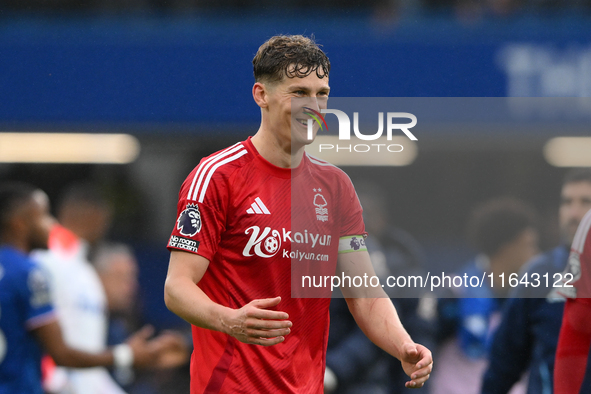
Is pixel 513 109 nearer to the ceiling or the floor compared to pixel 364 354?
nearer to the ceiling

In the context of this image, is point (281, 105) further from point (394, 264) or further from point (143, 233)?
point (143, 233)

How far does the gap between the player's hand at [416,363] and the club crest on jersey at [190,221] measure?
2.78 feet

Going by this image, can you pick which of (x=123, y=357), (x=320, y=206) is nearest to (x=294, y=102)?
(x=320, y=206)

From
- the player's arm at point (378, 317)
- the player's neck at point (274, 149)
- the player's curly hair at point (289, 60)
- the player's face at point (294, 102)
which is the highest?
the player's curly hair at point (289, 60)

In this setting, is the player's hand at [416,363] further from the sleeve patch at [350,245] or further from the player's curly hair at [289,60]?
the player's curly hair at [289,60]

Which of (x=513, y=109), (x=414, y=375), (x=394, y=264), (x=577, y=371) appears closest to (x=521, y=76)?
(x=513, y=109)

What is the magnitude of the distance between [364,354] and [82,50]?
11.5 ft

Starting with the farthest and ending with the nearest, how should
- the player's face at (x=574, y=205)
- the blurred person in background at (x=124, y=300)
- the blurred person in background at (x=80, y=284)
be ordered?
the blurred person in background at (x=124, y=300), the blurred person in background at (x=80, y=284), the player's face at (x=574, y=205)

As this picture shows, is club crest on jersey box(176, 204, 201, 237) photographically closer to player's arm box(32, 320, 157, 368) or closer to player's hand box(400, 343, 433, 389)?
player's hand box(400, 343, 433, 389)

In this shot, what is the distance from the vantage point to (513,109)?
16.2ft

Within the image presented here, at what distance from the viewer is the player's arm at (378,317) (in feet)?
7.61

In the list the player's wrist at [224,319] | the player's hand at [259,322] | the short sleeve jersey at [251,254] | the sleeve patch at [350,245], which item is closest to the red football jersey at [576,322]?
the sleeve patch at [350,245]

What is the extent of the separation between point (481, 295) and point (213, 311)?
2734mm

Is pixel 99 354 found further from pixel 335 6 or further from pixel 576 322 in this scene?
pixel 335 6
